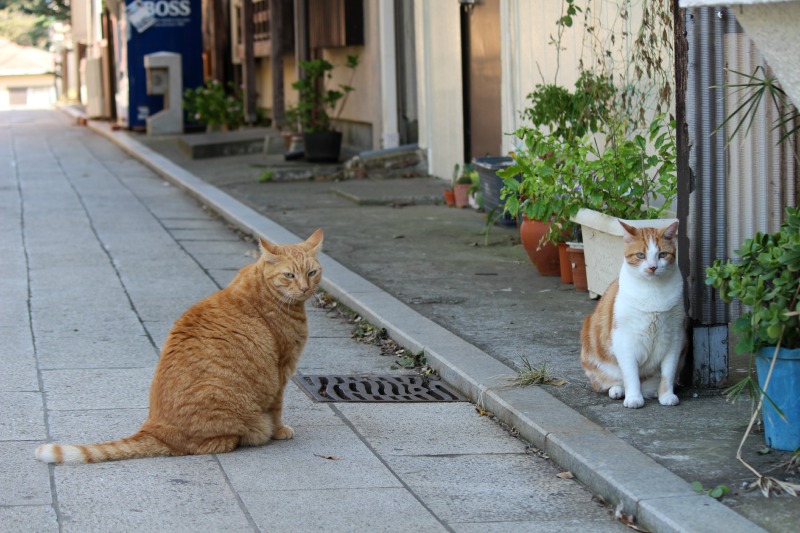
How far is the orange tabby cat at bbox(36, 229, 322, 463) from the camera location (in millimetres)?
4922

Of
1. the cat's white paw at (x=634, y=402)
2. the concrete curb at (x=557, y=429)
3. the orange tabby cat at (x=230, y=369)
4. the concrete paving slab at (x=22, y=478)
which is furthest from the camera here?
the cat's white paw at (x=634, y=402)

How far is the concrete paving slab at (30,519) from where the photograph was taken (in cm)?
415

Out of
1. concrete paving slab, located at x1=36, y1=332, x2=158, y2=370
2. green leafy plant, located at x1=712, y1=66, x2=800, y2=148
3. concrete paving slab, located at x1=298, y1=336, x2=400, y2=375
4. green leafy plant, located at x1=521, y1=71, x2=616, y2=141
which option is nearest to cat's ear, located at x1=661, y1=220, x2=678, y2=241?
green leafy plant, located at x1=712, y1=66, x2=800, y2=148

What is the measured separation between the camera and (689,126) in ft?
18.4

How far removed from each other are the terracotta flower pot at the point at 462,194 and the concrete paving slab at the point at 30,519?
8.87m

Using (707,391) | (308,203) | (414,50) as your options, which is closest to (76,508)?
(707,391)

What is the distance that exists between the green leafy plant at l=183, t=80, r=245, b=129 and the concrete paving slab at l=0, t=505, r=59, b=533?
19864mm

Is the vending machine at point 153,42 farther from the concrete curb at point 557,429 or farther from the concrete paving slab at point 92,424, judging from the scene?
the concrete paving slab at point 92,424

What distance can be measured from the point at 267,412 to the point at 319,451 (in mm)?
304

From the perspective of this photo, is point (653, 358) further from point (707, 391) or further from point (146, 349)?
point (146, 349)

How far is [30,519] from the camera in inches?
167

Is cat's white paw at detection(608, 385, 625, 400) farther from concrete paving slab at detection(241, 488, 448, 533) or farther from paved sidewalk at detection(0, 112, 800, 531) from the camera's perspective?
concrete paving slab at detection(241, 488, 448, 533)

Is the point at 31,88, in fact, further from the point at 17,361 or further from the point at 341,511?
the point at 341,511

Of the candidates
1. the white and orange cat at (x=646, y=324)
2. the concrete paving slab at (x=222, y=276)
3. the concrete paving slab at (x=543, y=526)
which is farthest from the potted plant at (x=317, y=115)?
the concrete paving slab at (x=543, y=526)
